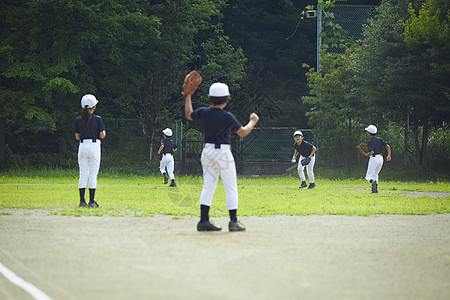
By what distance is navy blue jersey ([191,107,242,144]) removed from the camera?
9.99m

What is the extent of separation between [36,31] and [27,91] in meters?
2.68

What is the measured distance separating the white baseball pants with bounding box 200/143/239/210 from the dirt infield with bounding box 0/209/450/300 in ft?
1.82

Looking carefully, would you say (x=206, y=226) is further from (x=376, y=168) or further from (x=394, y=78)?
(x=394, y=78)

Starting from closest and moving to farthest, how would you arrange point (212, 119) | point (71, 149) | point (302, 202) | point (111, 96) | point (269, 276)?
point (269, 276)
point (212, 119)
point (302, 202)
point (71, 149)
point (111, 96)

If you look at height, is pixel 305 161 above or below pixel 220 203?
above

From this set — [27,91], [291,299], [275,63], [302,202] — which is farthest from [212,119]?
[275,63]

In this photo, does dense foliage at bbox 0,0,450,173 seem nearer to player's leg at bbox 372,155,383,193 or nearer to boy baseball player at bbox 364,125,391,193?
boy baseball player at bbox 364,125,391,193

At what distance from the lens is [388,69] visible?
2959 centimetres

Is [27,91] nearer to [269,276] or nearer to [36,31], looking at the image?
[36,31]

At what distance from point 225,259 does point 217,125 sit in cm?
289

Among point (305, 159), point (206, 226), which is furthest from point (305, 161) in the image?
point (206, 226)

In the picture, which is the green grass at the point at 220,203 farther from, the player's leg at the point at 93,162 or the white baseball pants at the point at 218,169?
the white baseball pants at the point at 218,169

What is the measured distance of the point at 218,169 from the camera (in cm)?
1004

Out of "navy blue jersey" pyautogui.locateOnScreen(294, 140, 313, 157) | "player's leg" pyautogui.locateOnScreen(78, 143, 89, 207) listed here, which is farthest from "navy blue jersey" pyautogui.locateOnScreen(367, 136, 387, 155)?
"player's leg" pyautogui.locateOnScreen(78, 143, 89, 207)
